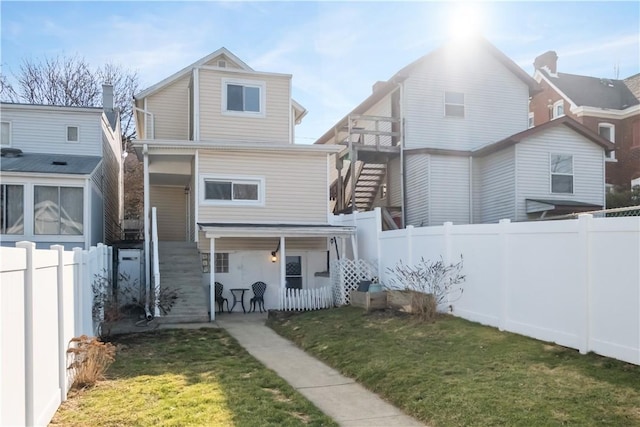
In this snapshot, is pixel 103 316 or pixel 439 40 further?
pixel 439 40

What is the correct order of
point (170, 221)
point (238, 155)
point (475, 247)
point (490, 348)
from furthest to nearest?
point (170, 221)
point (238, 155)
point (475, 247)
point (490, 348)

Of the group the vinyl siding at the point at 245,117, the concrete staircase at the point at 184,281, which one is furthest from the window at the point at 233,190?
the concrete staircase at the point at 184,281

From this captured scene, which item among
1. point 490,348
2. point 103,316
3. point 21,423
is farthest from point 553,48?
point 21,423

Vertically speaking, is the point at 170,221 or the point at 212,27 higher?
the point at 212,27

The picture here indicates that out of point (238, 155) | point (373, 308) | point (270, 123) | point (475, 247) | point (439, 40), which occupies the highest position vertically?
point (439, 40)

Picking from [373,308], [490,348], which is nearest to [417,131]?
[373,308]

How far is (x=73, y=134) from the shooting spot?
56.9 feet

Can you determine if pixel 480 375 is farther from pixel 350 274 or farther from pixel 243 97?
pixel 243 97

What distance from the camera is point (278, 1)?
36.4 feet

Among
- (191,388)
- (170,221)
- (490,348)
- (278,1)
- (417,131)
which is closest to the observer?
(191,388)

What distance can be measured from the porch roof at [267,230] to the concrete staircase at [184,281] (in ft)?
4.17

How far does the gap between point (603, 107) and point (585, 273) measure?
902 inches

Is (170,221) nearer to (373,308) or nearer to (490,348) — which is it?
(373,308)

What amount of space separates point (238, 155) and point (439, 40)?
940cm
